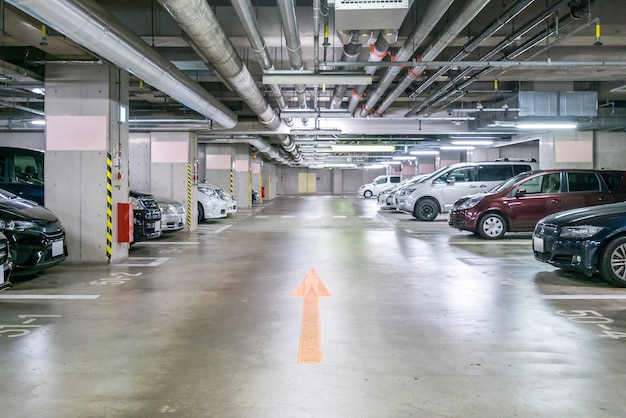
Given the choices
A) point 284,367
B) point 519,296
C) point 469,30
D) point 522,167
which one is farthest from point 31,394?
point 522,167

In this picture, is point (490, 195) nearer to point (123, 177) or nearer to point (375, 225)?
point (375, 225)

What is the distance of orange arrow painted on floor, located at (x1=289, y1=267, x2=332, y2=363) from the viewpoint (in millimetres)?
4086

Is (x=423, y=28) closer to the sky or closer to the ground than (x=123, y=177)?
closer to the sky

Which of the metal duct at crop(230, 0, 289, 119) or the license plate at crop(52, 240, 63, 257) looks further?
the license plate at crop(52, 240, 63, 257)

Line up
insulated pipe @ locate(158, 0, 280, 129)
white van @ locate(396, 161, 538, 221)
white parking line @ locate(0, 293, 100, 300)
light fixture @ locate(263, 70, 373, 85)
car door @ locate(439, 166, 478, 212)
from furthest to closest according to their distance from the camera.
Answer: car door @ locate(439, 166, 478, 212) < white van @ locate(396, 161, 538, 221) < light fixture @ locate(263, 70, 373, 85) < white parking line @ locate(0, 293, 100, 300) < insulated pipe @ locate(158, 0, 280, 129)

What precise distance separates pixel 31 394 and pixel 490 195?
33.4 feet

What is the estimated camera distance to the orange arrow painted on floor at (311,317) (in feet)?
13.4

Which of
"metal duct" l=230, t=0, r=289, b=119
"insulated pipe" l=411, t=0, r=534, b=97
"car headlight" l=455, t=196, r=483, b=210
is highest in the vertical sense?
"insulated pipe" l=411, t=0, r=534, b=97

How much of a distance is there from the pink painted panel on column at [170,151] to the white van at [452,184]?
7274 millimetres

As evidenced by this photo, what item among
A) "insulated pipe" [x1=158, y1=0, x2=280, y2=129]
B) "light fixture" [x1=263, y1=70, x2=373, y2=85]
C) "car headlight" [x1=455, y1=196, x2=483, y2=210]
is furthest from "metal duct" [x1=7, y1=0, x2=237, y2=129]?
"car headlight" [x1=455, y1=196, x2=483, y2=210]

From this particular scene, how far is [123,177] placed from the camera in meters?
9.07

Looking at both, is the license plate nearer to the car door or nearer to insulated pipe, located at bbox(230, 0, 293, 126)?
insulated pipe, located at bbox(230, 0, 293, 126)

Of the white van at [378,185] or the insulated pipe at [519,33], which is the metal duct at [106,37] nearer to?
the insulated pipe at [519,33]

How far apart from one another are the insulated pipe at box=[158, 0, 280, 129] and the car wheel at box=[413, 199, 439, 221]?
8477 mm
